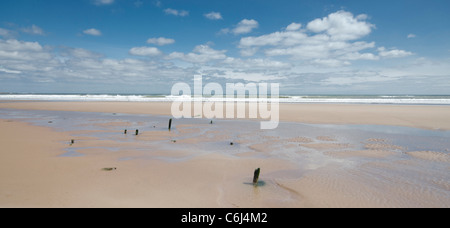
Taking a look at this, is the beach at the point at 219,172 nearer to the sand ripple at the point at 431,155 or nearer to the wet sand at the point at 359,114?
the sand ripple at the point at 431,155

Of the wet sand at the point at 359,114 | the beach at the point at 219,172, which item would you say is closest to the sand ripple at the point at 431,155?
the beach at the point at 219,172

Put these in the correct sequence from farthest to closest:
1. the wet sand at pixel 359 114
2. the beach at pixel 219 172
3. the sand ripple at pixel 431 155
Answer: the wet sand at pixel 359 114, the sand ripple at pixel 431 155, the beach at pixel 219 172

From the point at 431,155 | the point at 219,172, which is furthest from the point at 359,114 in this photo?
the point at 219,172

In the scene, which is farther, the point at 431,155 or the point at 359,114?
the point at 359,114

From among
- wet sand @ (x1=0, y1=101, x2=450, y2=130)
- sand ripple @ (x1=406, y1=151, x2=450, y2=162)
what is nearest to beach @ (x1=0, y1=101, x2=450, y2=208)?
sand ripple @ (x1=406, y1=151, x2=450, y2=162)

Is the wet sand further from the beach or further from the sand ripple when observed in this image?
the sand ripple

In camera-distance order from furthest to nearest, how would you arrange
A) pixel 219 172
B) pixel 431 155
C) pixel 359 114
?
pixel 359 114 < pixel 431 155 < pixel 219 172

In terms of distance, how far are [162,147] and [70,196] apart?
14.8ft

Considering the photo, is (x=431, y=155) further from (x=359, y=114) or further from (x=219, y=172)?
(x=359, y=114)

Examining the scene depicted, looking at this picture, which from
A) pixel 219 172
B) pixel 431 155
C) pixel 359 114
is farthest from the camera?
pixel 359 114

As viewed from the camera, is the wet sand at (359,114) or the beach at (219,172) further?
the wet sand at (359,114)

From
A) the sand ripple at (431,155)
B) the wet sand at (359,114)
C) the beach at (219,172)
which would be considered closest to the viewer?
the beach at (219,172)
